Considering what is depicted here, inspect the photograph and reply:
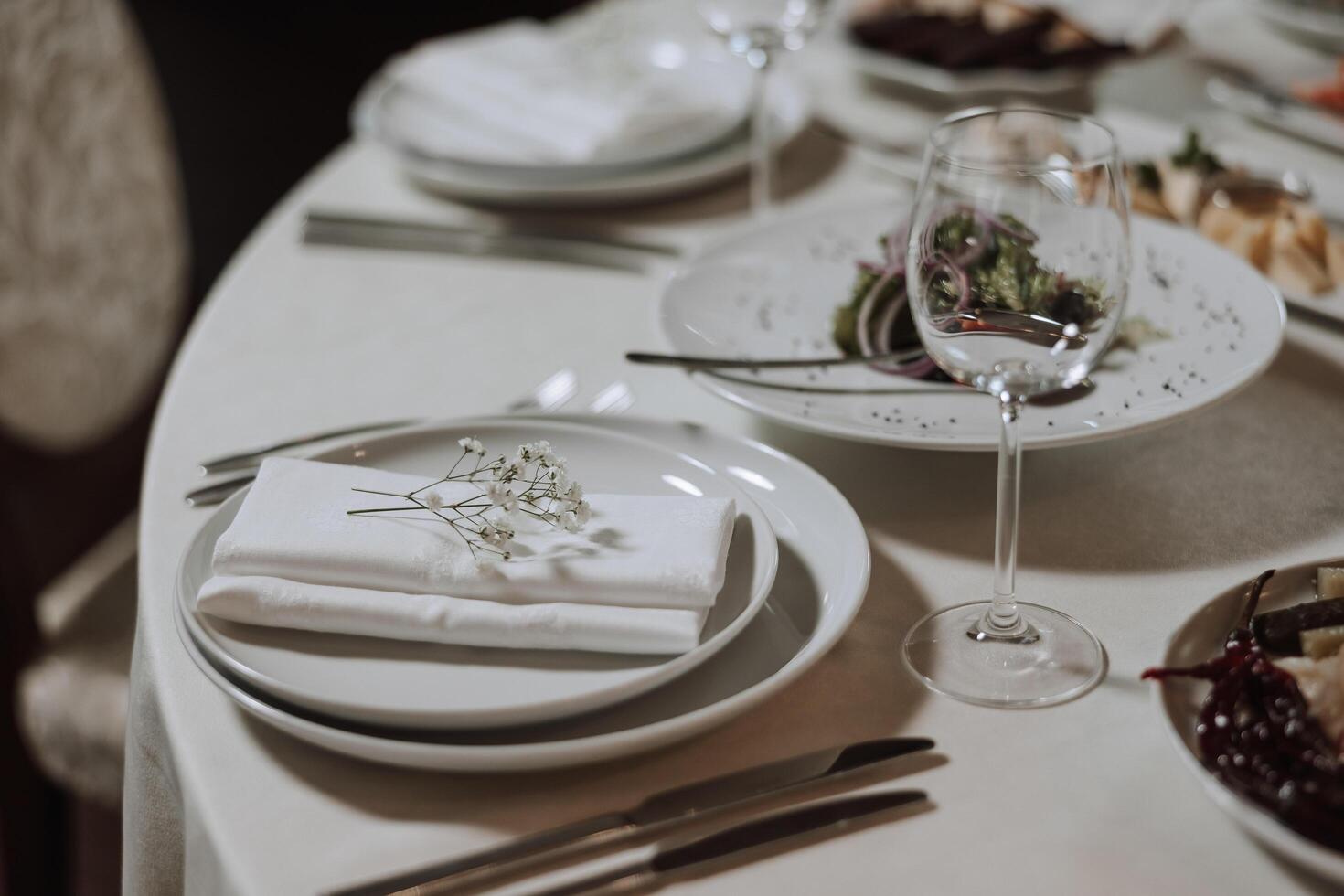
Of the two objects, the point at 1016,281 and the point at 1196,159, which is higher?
the point at 1016,281

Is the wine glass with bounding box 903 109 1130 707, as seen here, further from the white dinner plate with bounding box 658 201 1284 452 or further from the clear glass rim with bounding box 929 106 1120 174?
the white dinner plate with bounding box 658 201 1284 452

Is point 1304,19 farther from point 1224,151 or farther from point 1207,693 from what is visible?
point 1207,693

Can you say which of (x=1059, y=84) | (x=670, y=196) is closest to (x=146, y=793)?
(x=670, y=196)

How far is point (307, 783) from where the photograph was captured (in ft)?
2.24

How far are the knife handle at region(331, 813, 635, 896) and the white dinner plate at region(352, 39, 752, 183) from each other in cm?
98

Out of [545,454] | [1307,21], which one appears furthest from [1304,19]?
[545,454]

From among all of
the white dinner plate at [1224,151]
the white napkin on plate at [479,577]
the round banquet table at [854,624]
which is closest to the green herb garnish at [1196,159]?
the white dinner plate at [1224,151]

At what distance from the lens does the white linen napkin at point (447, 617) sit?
2.25 feet

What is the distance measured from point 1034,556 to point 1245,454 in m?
0.24

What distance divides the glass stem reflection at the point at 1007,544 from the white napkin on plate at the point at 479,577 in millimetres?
159

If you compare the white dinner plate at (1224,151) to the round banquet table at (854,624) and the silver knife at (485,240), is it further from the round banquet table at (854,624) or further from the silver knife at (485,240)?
the silver knife at (485,240)

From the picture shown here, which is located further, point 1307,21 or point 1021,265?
point 1307,21

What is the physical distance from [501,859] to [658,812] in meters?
0.08

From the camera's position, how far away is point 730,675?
A: 73 cm
